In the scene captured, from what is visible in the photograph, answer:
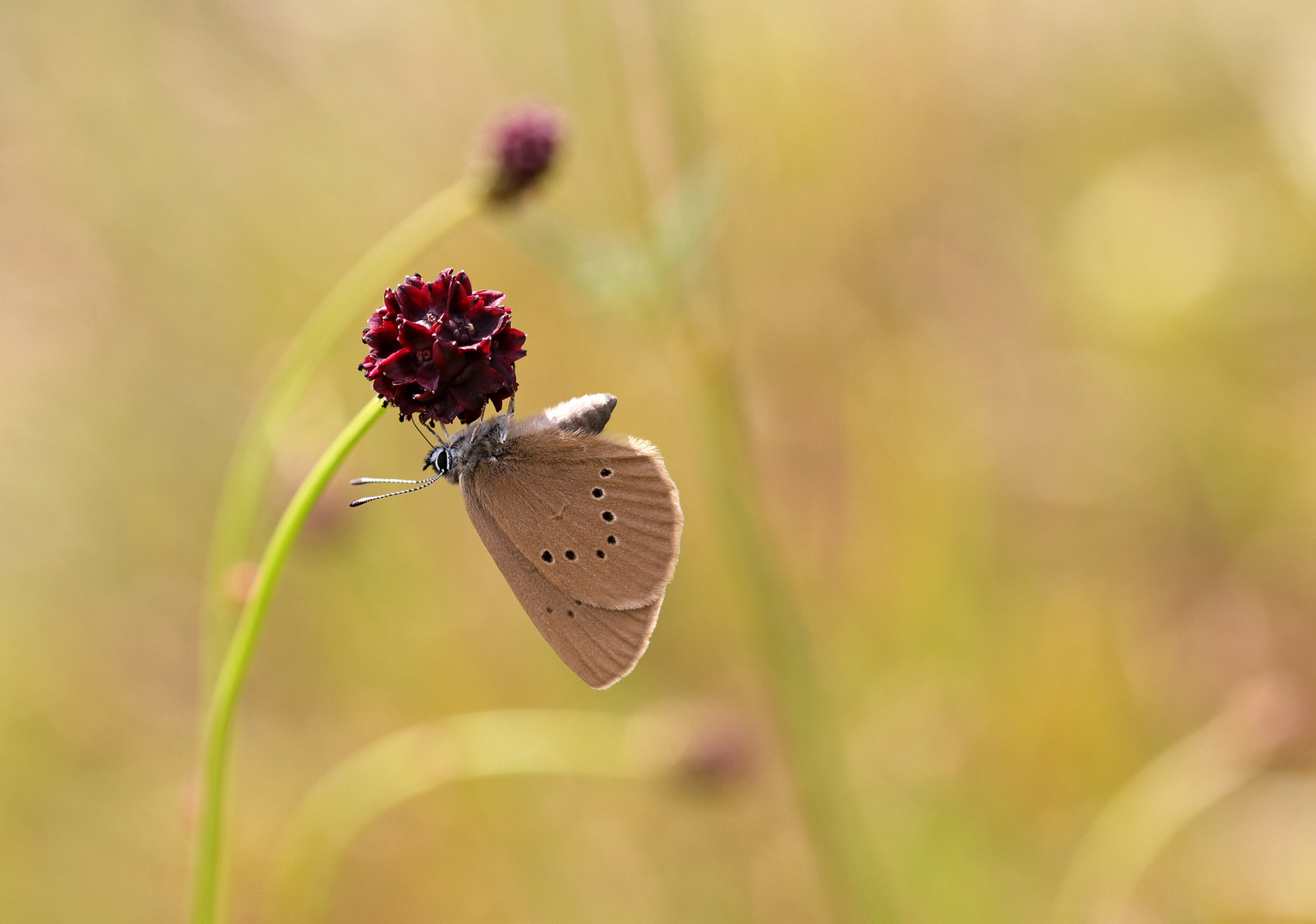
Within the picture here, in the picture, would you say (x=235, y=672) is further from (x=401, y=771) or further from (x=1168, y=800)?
(x=1168, y=800)

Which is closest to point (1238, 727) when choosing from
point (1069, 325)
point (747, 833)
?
point (747, 833)

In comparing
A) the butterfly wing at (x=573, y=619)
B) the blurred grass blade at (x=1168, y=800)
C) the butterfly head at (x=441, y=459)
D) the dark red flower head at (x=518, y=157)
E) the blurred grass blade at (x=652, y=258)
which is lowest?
the blurred grass blade at (x=1168, y=800)

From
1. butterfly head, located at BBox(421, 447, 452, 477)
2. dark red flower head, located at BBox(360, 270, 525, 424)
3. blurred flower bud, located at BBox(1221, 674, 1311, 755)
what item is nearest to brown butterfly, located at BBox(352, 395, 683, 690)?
butterfly head, located at BBox(421, 447, 452, 477)

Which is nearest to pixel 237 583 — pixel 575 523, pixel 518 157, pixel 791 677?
pixel 575 523

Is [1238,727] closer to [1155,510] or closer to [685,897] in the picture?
[1155,510]

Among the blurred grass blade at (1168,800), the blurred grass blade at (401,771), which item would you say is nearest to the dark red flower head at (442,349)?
the blurred grass blade at (401,771)

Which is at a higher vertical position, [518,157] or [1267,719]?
[518,157]

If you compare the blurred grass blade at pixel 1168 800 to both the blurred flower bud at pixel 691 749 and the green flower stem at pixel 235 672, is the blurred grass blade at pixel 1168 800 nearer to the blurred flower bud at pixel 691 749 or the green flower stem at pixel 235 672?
the blurred flower bud at pixel 691 749
